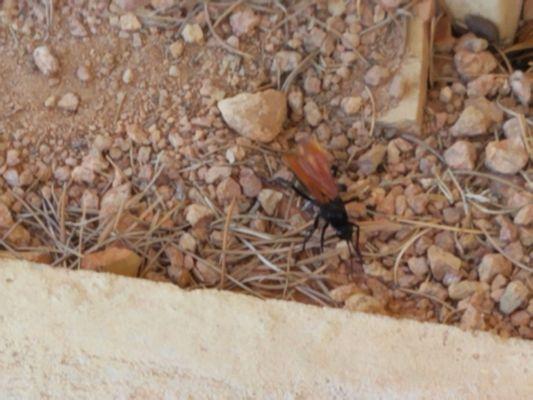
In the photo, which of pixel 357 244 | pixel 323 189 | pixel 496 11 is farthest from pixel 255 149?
pixel 496 11

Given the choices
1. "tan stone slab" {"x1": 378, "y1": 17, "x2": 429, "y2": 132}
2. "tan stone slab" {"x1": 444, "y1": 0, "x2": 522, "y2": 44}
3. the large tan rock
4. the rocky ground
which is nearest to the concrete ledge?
the rocky ground

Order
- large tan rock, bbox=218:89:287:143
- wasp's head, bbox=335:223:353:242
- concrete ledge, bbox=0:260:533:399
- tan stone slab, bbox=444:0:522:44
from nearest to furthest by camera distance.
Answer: concrete ledge, bbox=0:260:533:399
wasp's head, bbox=335:223:353:242
large tan rock, bbox=218:89:287:143
tan stone slab, bbox=444:0:522:44

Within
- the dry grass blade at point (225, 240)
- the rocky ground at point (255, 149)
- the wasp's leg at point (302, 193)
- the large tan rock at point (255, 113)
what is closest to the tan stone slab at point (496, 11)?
the rocky ground at point (255, 149)

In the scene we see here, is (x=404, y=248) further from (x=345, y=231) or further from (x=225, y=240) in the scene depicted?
(x=225, y=240)

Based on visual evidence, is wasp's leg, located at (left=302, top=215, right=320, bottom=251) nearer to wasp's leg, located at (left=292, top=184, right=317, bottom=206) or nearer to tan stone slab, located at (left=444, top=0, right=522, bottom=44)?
wasp's leg, located at (left=292, top=184, right=317, bottom=206)

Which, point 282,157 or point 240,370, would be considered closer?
point 240,370

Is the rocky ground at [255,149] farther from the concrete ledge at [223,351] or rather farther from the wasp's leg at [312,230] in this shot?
the concrete ledge at [223,351]

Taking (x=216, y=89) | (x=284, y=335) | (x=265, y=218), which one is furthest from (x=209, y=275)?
(x=216, y=89)

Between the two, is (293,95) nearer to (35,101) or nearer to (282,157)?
(282,157)

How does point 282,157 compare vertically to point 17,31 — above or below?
below
